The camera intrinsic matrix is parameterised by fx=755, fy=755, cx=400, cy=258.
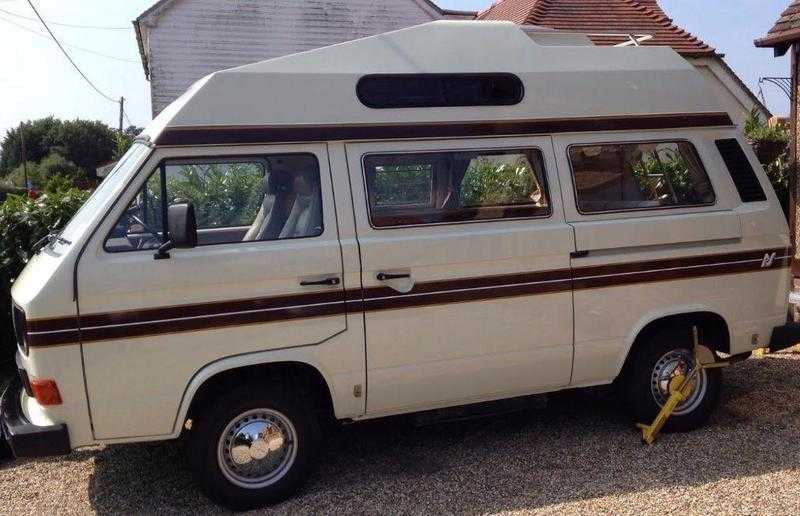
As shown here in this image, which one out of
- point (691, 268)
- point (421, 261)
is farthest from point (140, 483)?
point (691, 268)

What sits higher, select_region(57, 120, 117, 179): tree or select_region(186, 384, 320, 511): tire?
select_region(57, 120, 117, 179): tree

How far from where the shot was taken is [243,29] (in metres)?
17.9

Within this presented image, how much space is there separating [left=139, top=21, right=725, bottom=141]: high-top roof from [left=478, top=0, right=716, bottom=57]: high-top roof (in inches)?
457

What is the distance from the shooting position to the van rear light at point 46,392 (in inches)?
151

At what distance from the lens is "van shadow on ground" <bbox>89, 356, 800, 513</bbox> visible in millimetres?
4438

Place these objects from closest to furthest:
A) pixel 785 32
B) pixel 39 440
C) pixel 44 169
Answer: pixel 39 440
pixel 785 32
pixel 44 169

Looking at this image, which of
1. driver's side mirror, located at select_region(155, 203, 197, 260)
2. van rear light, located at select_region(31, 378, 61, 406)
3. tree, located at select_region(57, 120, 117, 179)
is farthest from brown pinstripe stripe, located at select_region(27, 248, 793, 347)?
tree, located at select_region(57, 120, 117, 179)

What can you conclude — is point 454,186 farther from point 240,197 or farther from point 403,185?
point 240,197

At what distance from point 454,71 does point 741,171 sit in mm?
2195

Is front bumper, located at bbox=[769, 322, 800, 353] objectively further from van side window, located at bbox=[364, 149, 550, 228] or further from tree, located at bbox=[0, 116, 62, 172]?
tree, located at bbox=[0, 116, 62, 172]

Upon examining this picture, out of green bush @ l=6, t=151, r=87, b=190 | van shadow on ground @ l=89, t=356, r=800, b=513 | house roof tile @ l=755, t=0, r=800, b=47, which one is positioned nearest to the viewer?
van shadow on ground @ l=89, t=356, r=800, b=513

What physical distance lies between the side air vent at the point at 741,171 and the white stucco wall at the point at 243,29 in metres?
14.0

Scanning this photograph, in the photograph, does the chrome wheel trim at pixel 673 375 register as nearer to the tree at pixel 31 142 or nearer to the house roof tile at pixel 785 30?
the house roof tile at pixel 785 30

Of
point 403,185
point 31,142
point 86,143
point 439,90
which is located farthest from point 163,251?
point 31,142
